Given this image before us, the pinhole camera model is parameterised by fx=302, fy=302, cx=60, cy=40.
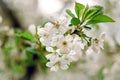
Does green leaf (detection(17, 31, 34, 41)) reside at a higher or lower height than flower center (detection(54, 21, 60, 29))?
higher

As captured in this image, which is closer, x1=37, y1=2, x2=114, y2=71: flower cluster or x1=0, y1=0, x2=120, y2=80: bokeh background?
x1=37, y1=2, x2=114, y2=71: flower cluster

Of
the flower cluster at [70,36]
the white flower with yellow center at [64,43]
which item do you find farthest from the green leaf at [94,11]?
the white flower with yellow center at [64,43]

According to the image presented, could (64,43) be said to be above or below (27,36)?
below

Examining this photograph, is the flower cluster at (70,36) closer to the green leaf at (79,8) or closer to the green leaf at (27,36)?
the green leaf at (79,8)

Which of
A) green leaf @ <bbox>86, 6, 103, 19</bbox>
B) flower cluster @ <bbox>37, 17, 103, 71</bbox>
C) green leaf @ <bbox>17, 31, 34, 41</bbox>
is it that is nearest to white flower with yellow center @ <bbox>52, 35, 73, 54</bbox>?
flower cluster @ <bbox>37, 17, 103, 71</bbox>

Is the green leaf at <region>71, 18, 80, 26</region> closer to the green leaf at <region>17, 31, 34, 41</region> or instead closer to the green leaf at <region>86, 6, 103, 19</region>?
the green leaf at <region>86, 6, 103, 19</region>

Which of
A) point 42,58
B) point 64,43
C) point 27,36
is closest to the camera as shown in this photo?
point 64,43

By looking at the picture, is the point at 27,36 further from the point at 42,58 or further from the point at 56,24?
the point at 56,24

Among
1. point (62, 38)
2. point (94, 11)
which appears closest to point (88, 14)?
point (94, 11)

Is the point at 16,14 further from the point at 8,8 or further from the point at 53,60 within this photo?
the point at 53,60
